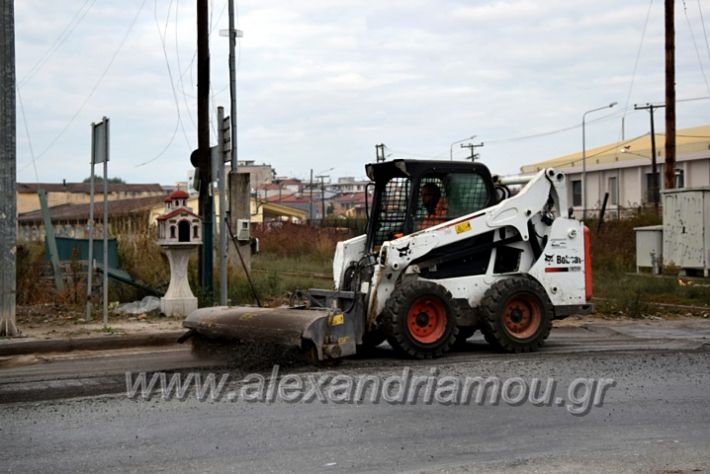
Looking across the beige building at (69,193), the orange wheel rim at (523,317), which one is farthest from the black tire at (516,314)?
the beige building at (69,193)

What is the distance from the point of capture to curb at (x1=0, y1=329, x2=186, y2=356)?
495 inches

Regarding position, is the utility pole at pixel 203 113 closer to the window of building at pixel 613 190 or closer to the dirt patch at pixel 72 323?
the dirt patch at pixel 72 323

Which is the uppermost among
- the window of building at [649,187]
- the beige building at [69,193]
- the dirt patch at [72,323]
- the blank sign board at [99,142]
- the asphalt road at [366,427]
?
the beige building at [69,193]

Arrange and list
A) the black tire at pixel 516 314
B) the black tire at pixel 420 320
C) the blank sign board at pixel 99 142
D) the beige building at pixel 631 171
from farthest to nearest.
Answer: the beige building at pixel 631 171
the blank sign board at pixel 99 142
the black tire at pixel 516 314
the black tire at pixel 420 320

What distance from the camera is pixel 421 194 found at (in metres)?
11.7

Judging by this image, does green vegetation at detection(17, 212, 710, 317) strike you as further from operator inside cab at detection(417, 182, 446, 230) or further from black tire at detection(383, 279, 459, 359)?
black tire at detection(383, 279, 459, 359)

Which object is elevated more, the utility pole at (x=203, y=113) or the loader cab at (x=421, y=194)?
the utility pole at (x=203, y=113)

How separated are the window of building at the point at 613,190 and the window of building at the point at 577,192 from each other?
2243 millimetres

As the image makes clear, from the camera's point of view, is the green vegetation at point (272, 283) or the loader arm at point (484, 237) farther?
the green vegetation at point (272, 283)

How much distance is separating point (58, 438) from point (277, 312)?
383cm

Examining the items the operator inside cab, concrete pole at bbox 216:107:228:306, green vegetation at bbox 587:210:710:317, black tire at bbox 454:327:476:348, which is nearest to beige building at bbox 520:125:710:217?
green vegetation at bbox 587:210:710:317

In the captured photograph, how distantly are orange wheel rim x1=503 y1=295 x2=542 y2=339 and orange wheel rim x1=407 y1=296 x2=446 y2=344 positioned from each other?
0.99 meters

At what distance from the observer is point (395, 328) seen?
35.0 ft

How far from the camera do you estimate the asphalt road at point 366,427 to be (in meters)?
6.66
